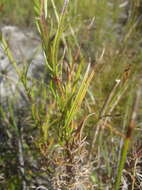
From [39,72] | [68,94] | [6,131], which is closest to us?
[68,94]

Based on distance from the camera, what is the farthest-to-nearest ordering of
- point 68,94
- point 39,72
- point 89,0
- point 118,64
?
point 89,0 → point 39,72 → point 118,64 → point 68,94

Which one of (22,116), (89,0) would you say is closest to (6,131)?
(22,116)

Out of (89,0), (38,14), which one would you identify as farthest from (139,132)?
(89,0)

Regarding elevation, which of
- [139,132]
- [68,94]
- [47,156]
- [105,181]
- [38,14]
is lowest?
[105,181]

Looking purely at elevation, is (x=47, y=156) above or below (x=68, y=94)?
below

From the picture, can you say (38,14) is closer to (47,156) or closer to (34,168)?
(47,156)

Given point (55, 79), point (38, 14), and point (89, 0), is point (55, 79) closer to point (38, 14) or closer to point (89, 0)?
point (38, 14)

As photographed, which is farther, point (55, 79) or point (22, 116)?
point (22, 116)
